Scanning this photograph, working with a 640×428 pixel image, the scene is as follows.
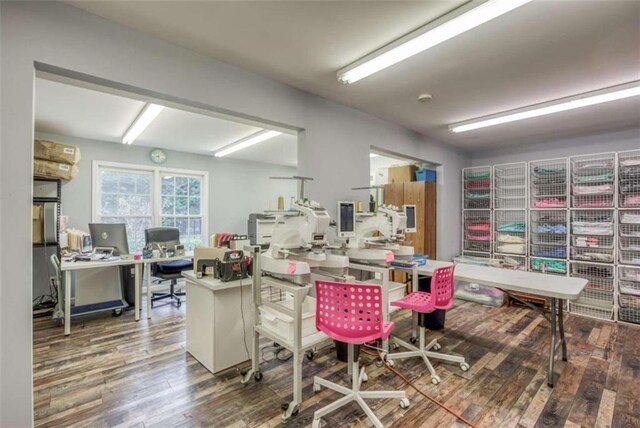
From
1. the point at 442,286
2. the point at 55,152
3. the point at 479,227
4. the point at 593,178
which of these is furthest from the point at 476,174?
the point at 55,152

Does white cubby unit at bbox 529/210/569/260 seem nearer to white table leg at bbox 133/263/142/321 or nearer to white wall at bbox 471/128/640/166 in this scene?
white wall at bbox 471/128/640/166

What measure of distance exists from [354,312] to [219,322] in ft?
4.29

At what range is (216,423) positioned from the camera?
1.88 metres

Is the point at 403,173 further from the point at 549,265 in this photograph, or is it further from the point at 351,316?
the point at 351,316

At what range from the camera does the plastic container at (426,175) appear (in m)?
4.94

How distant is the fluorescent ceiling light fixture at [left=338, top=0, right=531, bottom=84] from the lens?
172 centimetres

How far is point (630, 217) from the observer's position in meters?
3.85

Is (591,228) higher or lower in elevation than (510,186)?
lower

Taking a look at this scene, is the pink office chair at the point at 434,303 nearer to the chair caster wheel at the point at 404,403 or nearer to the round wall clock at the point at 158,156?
the chair caster wheel at the point at 404,403

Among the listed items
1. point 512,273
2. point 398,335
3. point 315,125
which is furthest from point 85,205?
point 512,273

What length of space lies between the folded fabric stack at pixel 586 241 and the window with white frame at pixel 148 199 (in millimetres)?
6421

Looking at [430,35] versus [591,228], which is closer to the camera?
[430,35]

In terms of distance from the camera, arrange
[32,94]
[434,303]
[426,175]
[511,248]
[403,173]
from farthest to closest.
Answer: [403,173] < [426,175] < [511,248] < [434,303] < [32,94]

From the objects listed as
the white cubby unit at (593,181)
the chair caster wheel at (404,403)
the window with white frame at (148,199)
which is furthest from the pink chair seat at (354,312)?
the window with white frame at (148,199)
